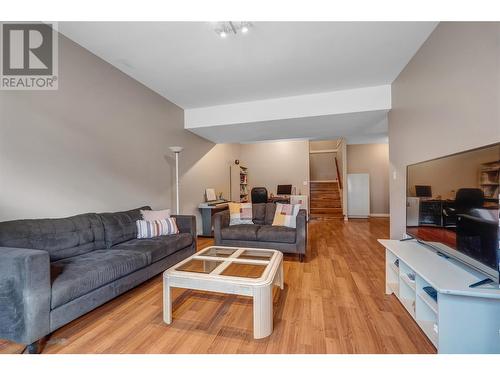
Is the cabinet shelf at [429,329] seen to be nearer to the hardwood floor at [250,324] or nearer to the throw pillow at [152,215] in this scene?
the hardwood floor at [250,324]

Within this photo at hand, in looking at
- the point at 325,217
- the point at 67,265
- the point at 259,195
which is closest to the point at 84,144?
the point at 67,265

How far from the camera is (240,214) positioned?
3709 mm

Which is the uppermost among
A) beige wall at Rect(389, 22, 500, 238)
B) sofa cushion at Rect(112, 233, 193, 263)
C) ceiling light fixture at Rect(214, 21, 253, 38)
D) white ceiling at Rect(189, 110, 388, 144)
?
ceiling light fixture at Rect(214, 21, 253, 38)

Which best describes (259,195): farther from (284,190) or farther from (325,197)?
(325,197)

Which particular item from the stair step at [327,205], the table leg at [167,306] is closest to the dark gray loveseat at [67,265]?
the table leg at [167,306]

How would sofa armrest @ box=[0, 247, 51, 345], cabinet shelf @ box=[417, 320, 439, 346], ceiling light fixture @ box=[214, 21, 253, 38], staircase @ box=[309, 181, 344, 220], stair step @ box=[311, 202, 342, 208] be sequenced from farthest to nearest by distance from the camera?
1. stair step @ box=[311, 202, 342, 208]
2. staircase @ box=[309, 181, 344, 220]
3. ceiling light fixture @ box=[214, 21, 253, 38]
4. cabinet shelf @ box=[417, 320, 439, 346]
5. sofa armrest @ box=[0, 247, 51, 345]

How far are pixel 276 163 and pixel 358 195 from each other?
300 cm

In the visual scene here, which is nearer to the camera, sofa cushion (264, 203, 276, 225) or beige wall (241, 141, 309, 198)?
sofa cushion (264, 203, 276, 225)

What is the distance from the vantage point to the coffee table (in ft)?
4.99

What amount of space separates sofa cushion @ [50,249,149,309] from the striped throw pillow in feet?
1.69

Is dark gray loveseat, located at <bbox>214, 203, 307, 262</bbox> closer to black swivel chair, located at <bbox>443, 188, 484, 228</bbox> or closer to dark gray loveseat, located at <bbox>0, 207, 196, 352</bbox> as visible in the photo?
dark gray loveseat, located at <bbox>0, 207, 196, 352</bbox>

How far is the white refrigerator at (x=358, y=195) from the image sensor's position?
705 centimetres

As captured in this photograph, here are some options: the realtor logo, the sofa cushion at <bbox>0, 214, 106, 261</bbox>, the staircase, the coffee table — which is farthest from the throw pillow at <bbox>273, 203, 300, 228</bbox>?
the staircase

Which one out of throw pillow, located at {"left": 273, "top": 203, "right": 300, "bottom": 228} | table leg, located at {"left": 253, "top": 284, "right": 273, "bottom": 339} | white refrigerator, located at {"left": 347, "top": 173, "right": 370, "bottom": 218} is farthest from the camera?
white refrigerator, located at {"left": 347, "top": 173, "right": 370, "bottom": 218}
